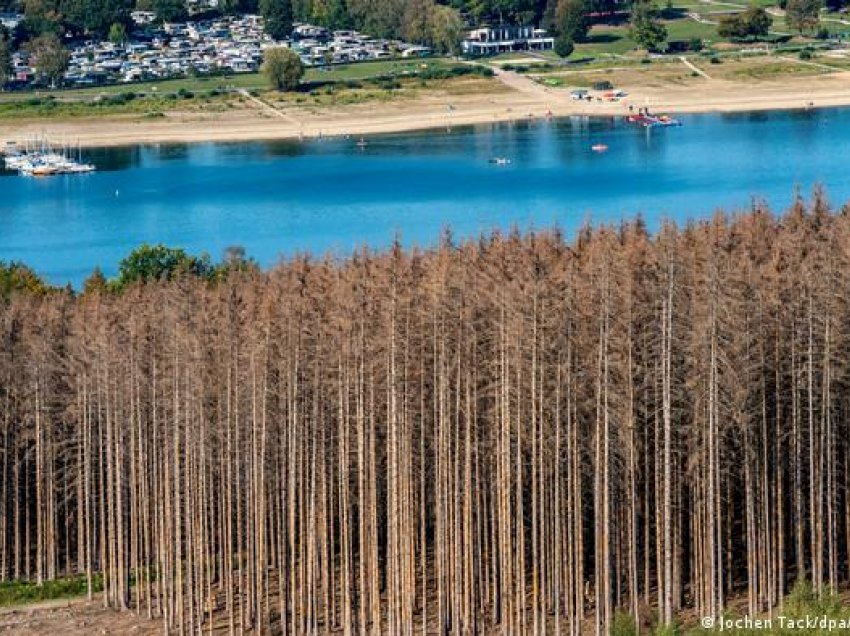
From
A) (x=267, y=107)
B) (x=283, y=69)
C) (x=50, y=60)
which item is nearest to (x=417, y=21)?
(x=283, y=69)

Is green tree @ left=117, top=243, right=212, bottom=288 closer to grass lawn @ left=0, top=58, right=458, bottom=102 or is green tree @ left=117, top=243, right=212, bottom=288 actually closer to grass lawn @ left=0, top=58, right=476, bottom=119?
grass lawn @ left=0, top=58, right=476, bottom=119

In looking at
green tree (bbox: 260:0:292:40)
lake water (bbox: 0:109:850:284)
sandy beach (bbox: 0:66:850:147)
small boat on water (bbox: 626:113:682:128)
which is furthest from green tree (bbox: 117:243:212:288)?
green tree (bbox: 260:0:292:40)

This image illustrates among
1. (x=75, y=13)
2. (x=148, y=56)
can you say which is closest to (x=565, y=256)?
(x=148, y=56)

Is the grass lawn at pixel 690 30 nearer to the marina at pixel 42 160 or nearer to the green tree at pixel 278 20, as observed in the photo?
the green tree at pixel 278 20

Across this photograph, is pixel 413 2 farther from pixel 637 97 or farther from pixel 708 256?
pixel 708 256

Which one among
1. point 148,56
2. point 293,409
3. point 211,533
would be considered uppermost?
point 293,409

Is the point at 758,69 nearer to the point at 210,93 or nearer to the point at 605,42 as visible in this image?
the point at 605,42

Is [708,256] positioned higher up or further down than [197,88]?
higher up
